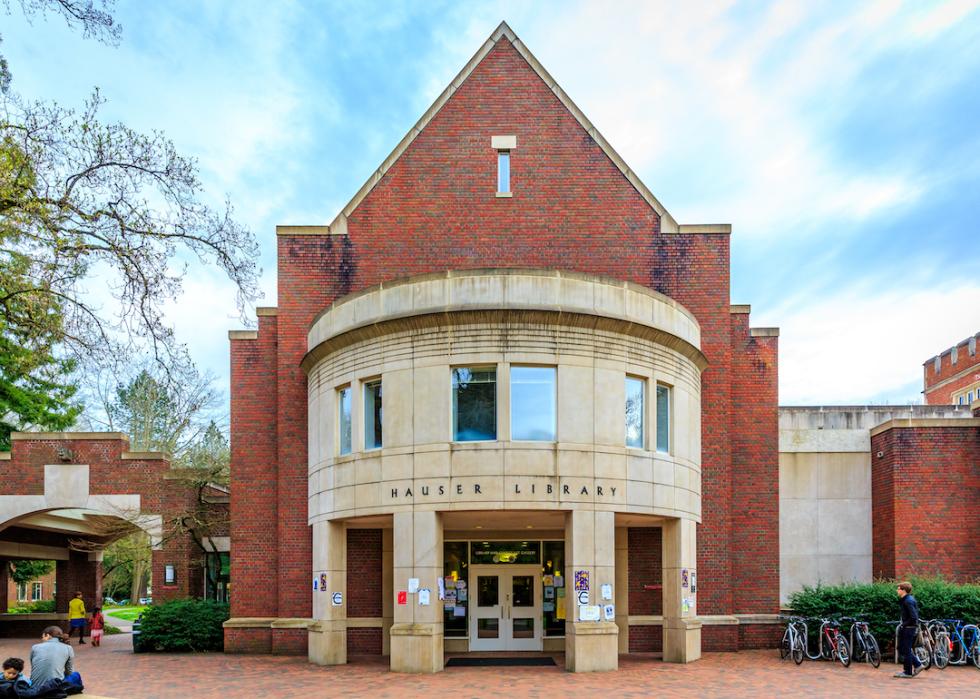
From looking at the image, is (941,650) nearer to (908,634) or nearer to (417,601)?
(908,634)

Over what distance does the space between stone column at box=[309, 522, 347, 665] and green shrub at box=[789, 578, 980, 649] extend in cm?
1055

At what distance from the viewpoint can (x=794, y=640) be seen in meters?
22.4

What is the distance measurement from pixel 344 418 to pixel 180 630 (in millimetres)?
7721

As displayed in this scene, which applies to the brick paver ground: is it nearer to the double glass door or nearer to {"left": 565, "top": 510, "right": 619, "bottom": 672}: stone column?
{"left": 565, "top": 510, "right": 619, "bottom": 672}: stone column

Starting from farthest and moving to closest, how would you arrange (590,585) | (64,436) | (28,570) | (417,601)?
(28,570) → (64,436) → (590,585) → (417,601)

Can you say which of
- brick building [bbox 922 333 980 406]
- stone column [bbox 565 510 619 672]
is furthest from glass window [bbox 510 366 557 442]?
brick building [bbox 922 333 980 406]

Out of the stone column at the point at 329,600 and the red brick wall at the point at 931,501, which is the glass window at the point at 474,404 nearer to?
the stone column at the point at 329,600

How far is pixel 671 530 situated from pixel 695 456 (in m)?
1.95

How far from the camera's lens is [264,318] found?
2689 cm

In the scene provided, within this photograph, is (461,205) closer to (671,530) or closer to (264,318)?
(264,318)

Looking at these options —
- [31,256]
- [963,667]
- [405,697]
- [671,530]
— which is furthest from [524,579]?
[31,256]

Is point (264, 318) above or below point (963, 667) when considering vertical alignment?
above

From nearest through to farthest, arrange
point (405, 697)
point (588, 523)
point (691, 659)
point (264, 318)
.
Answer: point (405, 697) → point (588, 523) → point (691, 659) → point (264, 318)

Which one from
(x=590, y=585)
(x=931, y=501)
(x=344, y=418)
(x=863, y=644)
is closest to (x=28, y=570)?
(x=344, y=418)
